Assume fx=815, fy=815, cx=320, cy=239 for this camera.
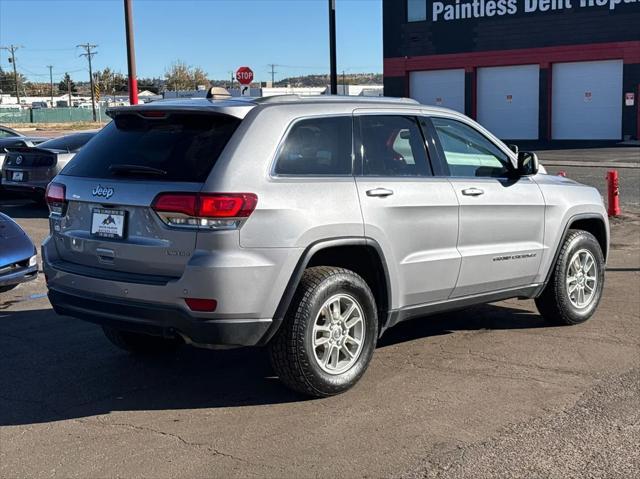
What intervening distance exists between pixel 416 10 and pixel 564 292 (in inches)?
1502

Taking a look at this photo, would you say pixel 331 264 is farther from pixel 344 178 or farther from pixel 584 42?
pixel 584 42

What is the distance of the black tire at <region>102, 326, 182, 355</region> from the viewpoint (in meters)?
6.08

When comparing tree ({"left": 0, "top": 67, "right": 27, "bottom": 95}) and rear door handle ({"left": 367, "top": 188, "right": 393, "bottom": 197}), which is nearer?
rear door handle ({"left": 367, "top": 188, "right": 393, "bottom": 197})

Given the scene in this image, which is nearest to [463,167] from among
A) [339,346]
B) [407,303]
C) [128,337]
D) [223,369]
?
[407,303]

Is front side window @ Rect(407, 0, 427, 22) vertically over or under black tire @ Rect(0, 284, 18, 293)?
over

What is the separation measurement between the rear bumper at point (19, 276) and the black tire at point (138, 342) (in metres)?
1.89

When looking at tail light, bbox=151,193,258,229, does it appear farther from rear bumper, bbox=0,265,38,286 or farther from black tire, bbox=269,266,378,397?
rear bumper, bbox=0,265,38,286

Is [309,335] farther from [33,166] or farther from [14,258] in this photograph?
[33,166]

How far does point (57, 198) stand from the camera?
5344 millimetres

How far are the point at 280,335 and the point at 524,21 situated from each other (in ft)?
124

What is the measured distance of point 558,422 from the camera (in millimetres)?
4762

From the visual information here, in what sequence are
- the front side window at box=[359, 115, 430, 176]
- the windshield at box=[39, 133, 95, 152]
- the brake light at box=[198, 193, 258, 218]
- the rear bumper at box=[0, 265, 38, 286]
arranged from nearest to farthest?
the brake light at box=[198, 193, 258, 218], the front side window at box=[359, 115, 430, 176], the rear bumper at box=[0, 265, 38, 286], the windshield at box=[39, 133, 95, 152]

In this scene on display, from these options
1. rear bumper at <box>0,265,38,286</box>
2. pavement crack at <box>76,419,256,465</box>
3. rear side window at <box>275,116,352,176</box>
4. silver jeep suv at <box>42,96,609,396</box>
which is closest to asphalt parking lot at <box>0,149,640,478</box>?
pavement crack at <box>76,419,256,465</box>

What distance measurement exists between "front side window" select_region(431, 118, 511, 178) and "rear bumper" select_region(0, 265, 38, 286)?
13.8 feet
